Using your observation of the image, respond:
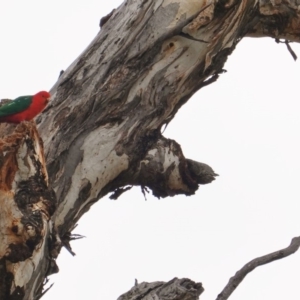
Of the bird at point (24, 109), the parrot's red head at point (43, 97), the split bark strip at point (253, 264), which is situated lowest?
the split bark strip at point (253, 264)

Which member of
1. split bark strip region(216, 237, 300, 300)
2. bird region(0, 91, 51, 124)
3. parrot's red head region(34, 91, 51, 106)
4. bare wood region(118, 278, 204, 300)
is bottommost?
bare wood region(118, 278, 204, 300)

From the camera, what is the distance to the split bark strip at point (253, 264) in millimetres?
4020

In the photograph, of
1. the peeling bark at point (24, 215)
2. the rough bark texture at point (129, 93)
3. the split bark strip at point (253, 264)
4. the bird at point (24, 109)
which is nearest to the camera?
the peeling bark at point (24, 215)

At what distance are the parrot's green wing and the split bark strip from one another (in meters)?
1.56

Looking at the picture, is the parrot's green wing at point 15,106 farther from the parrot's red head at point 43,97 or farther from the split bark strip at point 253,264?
the split bark strip at point 253,264

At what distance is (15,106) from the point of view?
475 cm

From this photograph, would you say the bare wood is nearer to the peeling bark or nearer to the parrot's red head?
the peeling bark

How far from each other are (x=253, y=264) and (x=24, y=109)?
1.60 meters

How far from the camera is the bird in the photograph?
465 cm

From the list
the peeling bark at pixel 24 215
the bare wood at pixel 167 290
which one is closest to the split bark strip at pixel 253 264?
the bare wood at pixel 167 290

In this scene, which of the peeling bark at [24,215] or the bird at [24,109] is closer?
the peeling bark at [24,215]

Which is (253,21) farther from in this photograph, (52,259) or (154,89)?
(52,259)

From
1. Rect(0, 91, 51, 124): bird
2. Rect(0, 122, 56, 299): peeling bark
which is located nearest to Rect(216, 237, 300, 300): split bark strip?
Rect(0, 122, 56, 299): peeling bark

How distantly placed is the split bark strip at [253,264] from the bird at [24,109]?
4.89 ft
